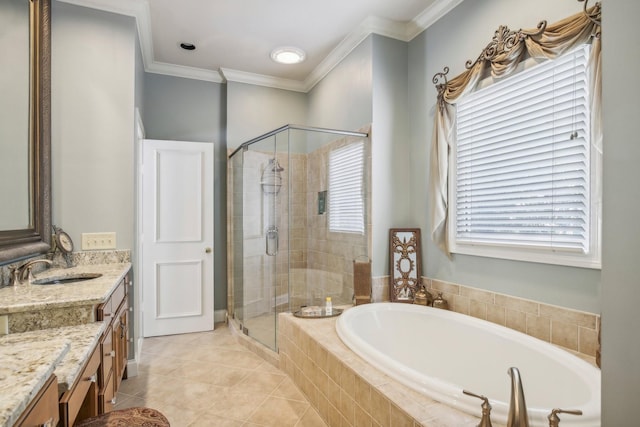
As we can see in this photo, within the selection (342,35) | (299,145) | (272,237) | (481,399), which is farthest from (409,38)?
(481,399)

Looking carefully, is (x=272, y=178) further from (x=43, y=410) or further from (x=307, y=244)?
(x=43, y=410)

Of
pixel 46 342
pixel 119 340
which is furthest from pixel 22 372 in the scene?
pixel 119 340

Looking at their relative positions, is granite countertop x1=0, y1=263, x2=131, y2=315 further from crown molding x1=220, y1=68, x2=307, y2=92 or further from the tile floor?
crown molding x1=220, y1=68, x2=307, y2=92

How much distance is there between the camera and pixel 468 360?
7.00ft

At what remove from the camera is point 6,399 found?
60cm

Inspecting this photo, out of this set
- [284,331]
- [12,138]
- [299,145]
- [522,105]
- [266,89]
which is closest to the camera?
[12,138]

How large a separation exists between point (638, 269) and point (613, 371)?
181 mm

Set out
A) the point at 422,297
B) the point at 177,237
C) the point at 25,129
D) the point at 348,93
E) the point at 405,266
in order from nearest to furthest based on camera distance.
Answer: the point at 25,129, the point at 422,297, the point at 405,266, the point at 348,93, the point at 177,237

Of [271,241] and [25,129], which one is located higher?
[25,129]

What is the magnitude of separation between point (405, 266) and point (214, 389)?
177 cm

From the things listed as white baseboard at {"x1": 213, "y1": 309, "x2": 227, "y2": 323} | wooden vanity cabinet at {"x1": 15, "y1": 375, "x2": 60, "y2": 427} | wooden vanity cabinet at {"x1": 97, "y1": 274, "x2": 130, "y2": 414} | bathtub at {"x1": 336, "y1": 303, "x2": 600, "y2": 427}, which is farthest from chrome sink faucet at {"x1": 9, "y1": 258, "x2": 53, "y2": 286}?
white baseboard at {"x1": 213, "y1": 309, "x2": 227, "y2": 323}

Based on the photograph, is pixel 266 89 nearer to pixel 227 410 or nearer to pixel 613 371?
pixel 227 410

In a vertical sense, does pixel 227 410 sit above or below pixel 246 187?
below

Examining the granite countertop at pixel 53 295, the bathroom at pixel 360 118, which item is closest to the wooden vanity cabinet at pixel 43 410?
the granite countertop at pixel 53 295
